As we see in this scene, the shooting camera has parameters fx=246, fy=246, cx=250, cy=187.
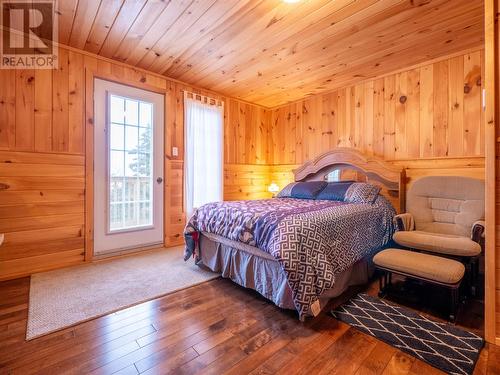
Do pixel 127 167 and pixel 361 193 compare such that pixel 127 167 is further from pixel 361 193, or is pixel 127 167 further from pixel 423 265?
pixel 423 265

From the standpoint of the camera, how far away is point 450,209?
8.07 ft

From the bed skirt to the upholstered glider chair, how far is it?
20.4 inches

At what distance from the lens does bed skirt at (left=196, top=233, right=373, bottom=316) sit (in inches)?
73.5

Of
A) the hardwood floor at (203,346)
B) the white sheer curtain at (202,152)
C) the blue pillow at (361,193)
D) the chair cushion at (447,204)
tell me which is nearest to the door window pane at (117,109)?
the white sheer curtain at (202,152)

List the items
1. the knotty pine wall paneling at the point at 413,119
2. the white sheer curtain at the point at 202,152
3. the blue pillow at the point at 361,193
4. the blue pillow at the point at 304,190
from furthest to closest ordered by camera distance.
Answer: the white sheer curtain at the point at 202,152
the blue pillow at the point at 304,190
the blue pillow at the point at 361,193
the knotty pine wall paneling at the point at 413,119

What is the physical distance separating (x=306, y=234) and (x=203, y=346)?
3.18ft

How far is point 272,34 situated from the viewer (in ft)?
8.02

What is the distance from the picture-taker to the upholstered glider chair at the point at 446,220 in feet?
6.61

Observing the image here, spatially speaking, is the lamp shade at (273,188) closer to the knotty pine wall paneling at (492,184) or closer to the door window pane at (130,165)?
the door window pane at (130,165)

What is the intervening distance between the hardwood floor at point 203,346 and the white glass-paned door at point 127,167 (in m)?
1.26

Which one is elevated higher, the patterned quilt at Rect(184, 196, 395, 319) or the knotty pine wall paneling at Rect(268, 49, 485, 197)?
the knotty pine wall paneling at Rect(268, 49, 485, 197)

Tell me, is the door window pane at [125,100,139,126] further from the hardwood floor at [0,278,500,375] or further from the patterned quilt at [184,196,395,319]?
the hardwood floor at [0,278,500,375]

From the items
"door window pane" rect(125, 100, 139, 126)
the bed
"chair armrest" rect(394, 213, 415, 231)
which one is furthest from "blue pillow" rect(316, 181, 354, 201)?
"door window pane" rect(125, 100, 139, 126)

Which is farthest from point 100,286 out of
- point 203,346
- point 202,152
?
point 202,152
